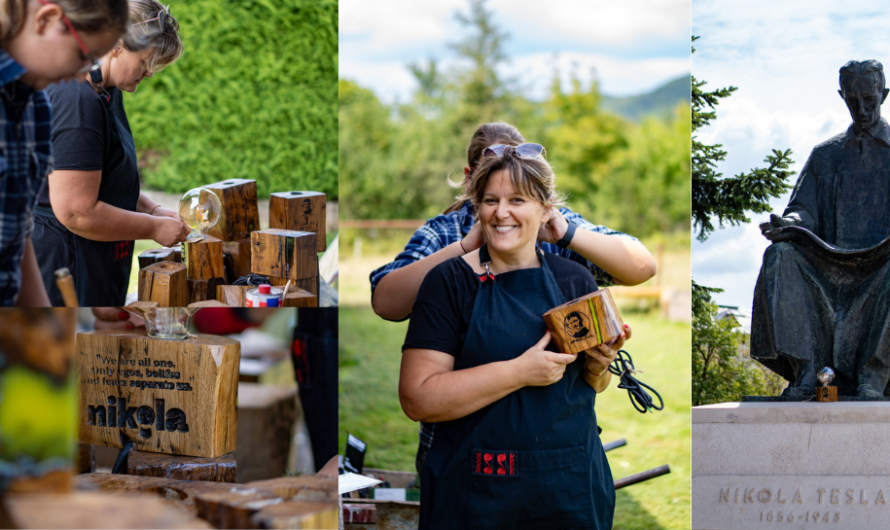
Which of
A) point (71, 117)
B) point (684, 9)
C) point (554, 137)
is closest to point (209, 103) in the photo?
point (71, 117)

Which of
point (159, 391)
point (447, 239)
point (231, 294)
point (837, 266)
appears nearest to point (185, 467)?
point (159, 391)

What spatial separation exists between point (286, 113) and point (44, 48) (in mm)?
2491

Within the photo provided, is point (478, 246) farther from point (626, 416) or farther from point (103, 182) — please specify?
point (626, 416)

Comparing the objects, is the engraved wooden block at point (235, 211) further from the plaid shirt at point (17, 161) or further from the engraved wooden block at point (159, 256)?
the plaid shirt at point (17, 161)

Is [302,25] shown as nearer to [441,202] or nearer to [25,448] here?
[25,448]

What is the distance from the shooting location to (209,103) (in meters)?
3.99

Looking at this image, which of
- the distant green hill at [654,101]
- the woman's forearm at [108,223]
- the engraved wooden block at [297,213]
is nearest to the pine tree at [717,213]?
the engraved wooden block at [297,213]

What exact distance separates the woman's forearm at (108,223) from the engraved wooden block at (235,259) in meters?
0.24

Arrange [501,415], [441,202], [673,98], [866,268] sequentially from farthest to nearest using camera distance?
1. [673,98]
2. [441,202]
3. [866,268]
4. [501,415]

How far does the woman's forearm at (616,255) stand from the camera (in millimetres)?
2277

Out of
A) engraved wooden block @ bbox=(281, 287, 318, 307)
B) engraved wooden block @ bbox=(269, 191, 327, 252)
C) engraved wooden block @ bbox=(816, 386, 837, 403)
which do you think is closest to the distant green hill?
engraved wooden block @ bbox=(816, 386, 837, 403)

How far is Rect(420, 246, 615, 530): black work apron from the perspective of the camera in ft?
6.12

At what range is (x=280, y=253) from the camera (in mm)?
2195

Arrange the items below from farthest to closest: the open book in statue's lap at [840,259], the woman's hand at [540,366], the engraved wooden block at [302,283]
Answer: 1. the open book in statue's lap at [840,259]
2. the engraved wooden block at [302,283]
3. the woman's hand at [540,366]
